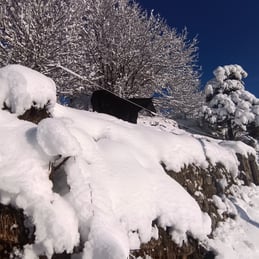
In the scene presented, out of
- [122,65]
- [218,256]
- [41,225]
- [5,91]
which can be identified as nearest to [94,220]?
[41,225]

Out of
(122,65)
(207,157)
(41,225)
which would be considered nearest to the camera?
(41,225)

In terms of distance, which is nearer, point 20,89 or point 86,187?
point 86,187

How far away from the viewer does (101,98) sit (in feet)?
35.1

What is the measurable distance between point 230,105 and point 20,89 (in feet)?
46.1

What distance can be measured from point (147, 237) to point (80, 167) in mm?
1076

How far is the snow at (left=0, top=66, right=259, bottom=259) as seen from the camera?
2.65 metres

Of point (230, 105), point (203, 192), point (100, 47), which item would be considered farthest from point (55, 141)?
point (230, 105)

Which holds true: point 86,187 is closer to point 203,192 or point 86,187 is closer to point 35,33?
point 203,192

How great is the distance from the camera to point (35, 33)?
838 centimetres

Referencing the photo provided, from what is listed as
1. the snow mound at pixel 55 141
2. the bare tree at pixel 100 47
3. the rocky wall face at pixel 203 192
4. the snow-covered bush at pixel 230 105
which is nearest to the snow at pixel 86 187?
the snow mound at pixel 55 141

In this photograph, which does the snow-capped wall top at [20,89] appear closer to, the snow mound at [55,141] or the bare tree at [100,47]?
the snow mound at [55,141]

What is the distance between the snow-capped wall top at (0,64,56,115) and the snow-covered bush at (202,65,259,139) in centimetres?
1304

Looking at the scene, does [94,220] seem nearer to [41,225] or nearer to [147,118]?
[41,225]

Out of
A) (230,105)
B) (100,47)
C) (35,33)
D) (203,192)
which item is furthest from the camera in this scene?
(230,105)
